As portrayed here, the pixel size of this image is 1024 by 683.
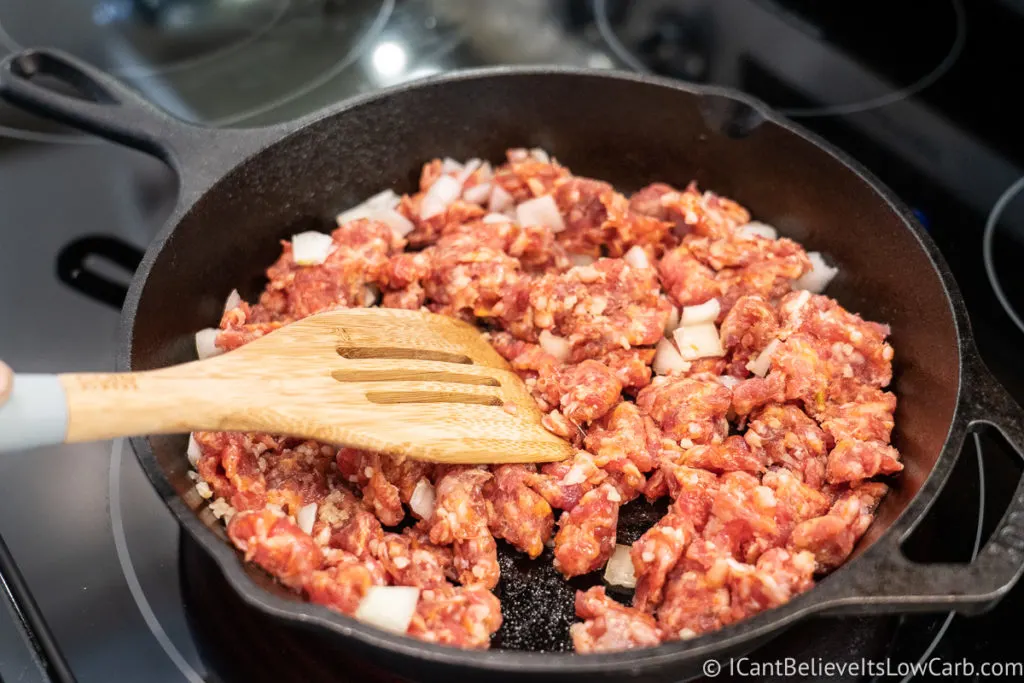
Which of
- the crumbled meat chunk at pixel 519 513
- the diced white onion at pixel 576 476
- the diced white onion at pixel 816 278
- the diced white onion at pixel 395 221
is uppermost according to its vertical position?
the diced white onion at pixel 395 221

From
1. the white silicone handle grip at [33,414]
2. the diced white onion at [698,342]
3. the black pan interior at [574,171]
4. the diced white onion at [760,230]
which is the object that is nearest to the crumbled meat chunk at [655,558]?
the black pan interior at [574,171]

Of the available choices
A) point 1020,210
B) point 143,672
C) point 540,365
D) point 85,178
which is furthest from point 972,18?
point 143,672

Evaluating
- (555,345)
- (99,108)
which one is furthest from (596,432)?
(99,108)

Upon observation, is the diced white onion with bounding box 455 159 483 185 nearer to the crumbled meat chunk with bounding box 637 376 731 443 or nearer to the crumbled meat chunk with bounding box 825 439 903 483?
the crumbled meat chunk with bounding box 637 376 731 443

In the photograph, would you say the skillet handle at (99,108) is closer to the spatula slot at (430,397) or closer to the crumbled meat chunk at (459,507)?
the spatula slot at (430,397)

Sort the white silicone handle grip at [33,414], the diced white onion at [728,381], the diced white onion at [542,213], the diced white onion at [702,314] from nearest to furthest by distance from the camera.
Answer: the white silicone handle grip at [33,414] < the diced white onion at [728,381] < the diced white onion at [702,314] < the diced white onion at [542,213]

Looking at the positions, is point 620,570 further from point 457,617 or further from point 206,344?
point 206,344

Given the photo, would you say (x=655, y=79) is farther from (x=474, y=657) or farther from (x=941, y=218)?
(x=474, y=657)
